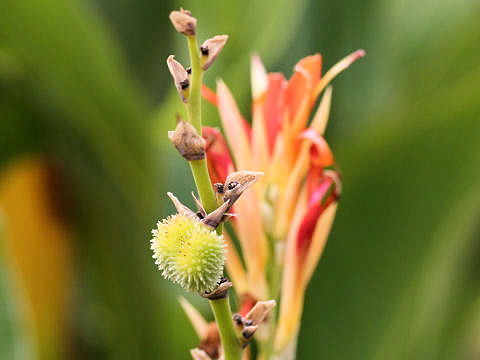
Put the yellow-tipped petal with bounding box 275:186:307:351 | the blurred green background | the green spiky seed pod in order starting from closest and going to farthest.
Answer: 1. the green spiky seed pod
2. the yellow-tipped petal with bounding box 275:186:307:351
3. the blurred green background

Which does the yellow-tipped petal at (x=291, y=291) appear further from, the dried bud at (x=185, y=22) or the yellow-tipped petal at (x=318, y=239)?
the dried bud at (x=185, y=22)

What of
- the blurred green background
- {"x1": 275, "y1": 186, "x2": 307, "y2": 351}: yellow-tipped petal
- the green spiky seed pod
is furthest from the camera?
the blurred green background

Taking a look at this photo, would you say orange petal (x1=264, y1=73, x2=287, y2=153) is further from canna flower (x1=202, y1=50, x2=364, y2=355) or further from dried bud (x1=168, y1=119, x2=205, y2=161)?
dried bud (x1=168, y1=119, x2=205, y2=161)

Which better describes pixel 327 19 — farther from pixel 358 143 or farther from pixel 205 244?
pixel 205 244

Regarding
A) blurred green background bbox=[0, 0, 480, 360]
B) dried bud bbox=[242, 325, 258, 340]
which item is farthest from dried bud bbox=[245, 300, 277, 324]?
blurred green background bbox=[0, 0, 480, 360]

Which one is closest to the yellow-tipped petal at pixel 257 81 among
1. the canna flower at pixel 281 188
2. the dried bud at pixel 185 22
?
the canna flower at pixel 281 188

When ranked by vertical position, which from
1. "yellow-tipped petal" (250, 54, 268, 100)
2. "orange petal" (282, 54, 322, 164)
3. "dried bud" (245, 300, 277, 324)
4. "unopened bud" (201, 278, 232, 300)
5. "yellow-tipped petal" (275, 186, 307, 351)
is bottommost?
"yellow-tipped petal" (275, 186, 307, 351)
